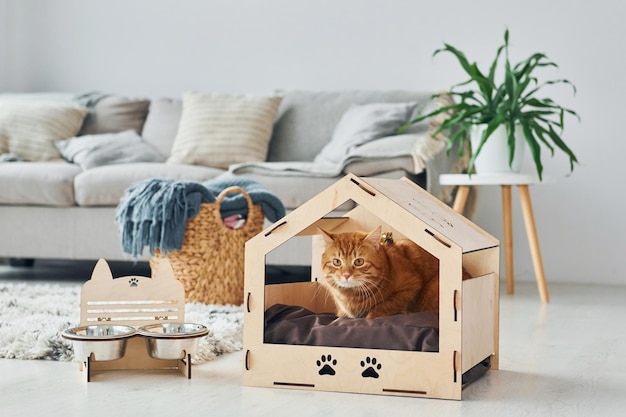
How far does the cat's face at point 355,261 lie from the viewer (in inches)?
69.7

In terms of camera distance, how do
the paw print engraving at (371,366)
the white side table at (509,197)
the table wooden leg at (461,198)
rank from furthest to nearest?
the table wooden leg at (461,198) < the white side table at (509,197) < the paw print engraving at (371,366)

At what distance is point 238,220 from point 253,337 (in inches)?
46.0

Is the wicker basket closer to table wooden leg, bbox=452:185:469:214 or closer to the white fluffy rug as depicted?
the white fluffy rug

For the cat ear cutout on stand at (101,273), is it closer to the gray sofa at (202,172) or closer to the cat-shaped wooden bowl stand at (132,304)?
the cat-shaped wooden bowl stand at (132,304)

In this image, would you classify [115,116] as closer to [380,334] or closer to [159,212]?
[159,212]

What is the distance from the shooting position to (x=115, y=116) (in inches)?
167

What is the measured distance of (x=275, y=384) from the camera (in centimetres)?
171

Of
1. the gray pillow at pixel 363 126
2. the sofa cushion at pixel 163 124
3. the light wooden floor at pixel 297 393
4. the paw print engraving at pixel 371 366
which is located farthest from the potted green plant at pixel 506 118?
the paw print engraving at pixel 371 366

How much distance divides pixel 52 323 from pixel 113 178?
4.04ft

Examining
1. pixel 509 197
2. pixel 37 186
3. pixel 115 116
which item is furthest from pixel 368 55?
pixel 37 186

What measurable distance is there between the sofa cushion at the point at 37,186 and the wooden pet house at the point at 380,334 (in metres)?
1.93

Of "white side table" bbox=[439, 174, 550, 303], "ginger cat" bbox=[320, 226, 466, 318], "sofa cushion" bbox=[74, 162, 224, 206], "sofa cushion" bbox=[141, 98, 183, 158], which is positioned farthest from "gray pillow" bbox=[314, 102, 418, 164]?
"ginger cat" bbox=[320, 226, 466, 318]

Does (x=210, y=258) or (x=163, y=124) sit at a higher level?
(x=163, y=124)

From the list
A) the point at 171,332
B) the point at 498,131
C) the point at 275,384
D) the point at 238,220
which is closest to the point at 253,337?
the point at 275,384
